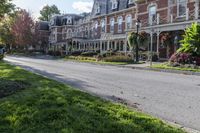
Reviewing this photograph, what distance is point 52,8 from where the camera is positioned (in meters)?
122

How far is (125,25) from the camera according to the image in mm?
52906

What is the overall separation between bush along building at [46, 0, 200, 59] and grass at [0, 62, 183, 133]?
24574mm

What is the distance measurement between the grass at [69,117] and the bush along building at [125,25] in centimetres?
2457

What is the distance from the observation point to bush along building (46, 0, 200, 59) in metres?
36.2

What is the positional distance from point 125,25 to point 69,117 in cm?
4636

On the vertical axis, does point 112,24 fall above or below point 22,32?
above

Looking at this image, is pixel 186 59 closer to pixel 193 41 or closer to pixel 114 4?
pixel 193 41

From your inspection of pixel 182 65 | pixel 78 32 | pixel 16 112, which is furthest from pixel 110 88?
pixel 78 32

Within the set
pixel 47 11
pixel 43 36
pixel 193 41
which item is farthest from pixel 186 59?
pixel 47 11

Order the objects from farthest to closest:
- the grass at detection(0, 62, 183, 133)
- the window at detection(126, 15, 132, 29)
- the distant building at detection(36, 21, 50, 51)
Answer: the distant building at detection(36, 21, 50, 51) < the window at detection(126, 15, 132, 29) < the grass at detection(0, 62, 183, 133)

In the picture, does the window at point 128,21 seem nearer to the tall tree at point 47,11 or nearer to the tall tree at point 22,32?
the tall tree at point 22,32

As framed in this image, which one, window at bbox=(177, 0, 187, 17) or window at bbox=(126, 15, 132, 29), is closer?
window at bbox=(177, 0, 187, 17)

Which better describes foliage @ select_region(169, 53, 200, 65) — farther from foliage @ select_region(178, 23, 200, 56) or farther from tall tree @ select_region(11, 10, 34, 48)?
tall tree @ select_region(11, 10, 34, 48)

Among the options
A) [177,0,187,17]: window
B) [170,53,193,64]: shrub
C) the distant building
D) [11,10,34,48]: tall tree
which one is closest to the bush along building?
[177,0,187,17]: window
